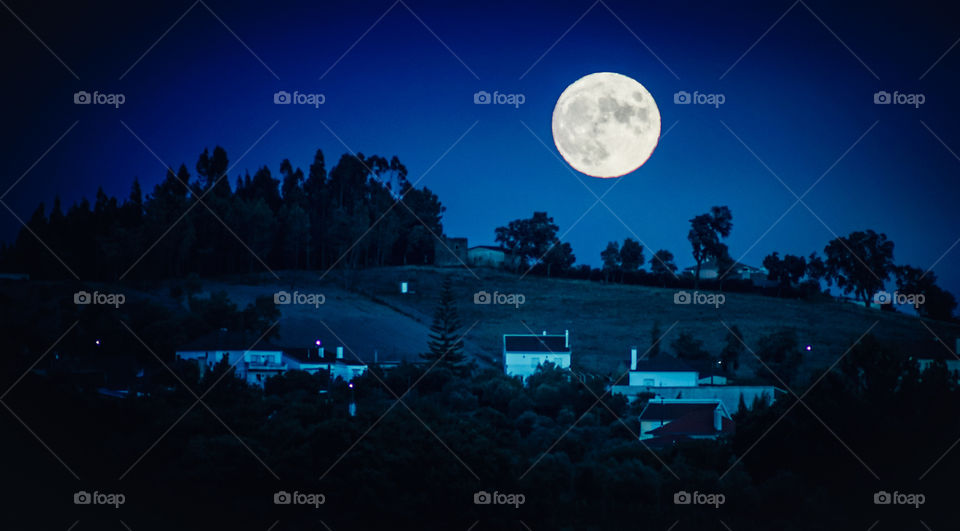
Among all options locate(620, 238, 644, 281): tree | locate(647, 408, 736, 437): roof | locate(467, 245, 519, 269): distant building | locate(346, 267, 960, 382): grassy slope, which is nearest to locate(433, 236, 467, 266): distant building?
locate(467, 245, 519, 269): distant building

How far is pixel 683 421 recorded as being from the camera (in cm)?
2738

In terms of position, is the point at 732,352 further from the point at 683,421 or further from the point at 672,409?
the point at 683,421

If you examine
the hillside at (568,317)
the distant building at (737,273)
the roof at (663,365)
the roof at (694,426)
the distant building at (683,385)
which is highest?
the distant building at (737,273)

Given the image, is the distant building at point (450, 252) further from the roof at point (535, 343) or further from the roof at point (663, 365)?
the roof at point (663, 365)

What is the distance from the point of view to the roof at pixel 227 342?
113 feet

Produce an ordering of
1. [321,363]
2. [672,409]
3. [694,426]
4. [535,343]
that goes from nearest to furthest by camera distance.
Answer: [694,426] → [672,409] → [321,363] → [535,343]

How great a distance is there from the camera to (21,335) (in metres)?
28.8

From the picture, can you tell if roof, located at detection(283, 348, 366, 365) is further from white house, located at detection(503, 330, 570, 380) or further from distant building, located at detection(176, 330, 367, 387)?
white house, located at detection(503, 330, 570, 380)

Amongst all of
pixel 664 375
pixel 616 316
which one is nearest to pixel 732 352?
pixel 664 375

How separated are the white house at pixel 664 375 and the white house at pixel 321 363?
9.88 m

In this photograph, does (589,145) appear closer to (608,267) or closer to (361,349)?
(361,349)

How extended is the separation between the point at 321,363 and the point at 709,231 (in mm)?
33687

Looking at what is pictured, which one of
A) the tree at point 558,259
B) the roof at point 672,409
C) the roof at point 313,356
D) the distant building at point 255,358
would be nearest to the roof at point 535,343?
the roof at point 313,356

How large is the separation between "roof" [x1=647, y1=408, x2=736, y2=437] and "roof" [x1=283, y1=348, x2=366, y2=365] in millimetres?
12997
